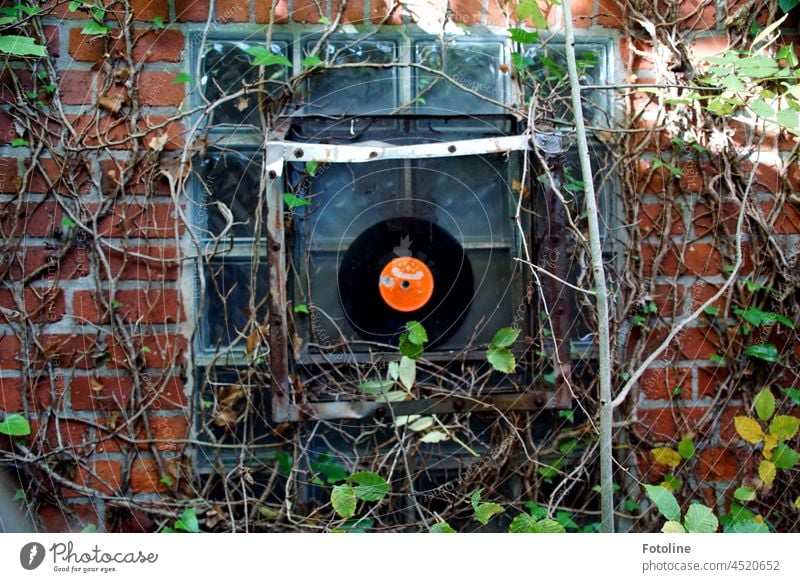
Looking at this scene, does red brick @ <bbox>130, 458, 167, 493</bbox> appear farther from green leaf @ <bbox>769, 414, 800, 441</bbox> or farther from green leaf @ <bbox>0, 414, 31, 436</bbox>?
green leaf @ <bbox>769, 414, 800, 441</bbox>

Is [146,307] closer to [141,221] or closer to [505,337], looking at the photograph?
[141,221]

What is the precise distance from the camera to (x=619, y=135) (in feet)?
5.15

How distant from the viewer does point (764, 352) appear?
1529 mm

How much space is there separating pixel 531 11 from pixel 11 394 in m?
1.40

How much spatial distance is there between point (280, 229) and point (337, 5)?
57 cm

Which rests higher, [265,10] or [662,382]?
[265,10]

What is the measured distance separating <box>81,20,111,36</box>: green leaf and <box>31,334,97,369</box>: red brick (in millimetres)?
670

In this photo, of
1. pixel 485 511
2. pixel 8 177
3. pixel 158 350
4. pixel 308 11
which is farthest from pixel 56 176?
pixel 485 511

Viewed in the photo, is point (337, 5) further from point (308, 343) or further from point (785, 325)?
point (785, 325)

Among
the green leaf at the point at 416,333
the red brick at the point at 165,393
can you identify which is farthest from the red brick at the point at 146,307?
the green leaf at the point at 416,333

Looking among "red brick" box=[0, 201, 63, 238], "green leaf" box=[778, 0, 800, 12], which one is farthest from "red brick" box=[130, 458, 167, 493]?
"green leaf" box=[778, 0, 800, 12]

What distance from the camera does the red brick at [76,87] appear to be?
1.50 m

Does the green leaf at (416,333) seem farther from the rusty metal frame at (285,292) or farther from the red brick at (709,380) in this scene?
the red brick at (709,380)
